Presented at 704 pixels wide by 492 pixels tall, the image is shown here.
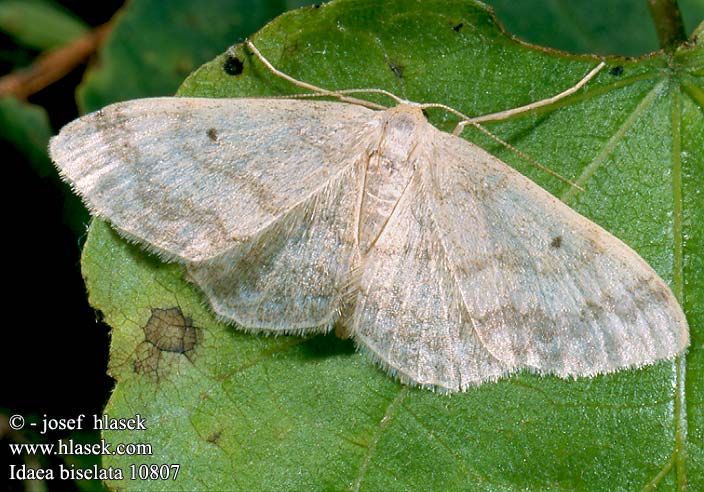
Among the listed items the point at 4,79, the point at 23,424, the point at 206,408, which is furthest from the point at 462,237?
the point at 4,79

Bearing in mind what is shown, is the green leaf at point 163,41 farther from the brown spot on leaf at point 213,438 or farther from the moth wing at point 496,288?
the brown spot on leaf at point 213,438

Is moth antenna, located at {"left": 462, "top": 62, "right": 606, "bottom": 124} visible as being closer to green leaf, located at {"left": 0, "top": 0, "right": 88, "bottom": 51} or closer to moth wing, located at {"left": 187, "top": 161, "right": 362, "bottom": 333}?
moth wing, located at {"left": 187, "top": 161, "right": 362, "bottom": 333}

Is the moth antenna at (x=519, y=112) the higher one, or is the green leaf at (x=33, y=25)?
the green leaf at (x=33, y=25)

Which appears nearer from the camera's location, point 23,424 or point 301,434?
point 301,434

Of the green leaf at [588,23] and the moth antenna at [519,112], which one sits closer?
the moth antenna at [519,112]

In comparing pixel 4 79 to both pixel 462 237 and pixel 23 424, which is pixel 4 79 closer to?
pixel 23 424

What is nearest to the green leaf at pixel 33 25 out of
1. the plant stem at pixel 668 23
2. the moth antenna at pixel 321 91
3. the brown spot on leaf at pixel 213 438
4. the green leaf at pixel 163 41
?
the green leaf at pixel 163 41

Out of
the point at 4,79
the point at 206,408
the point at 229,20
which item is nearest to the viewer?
the point at 206,408
